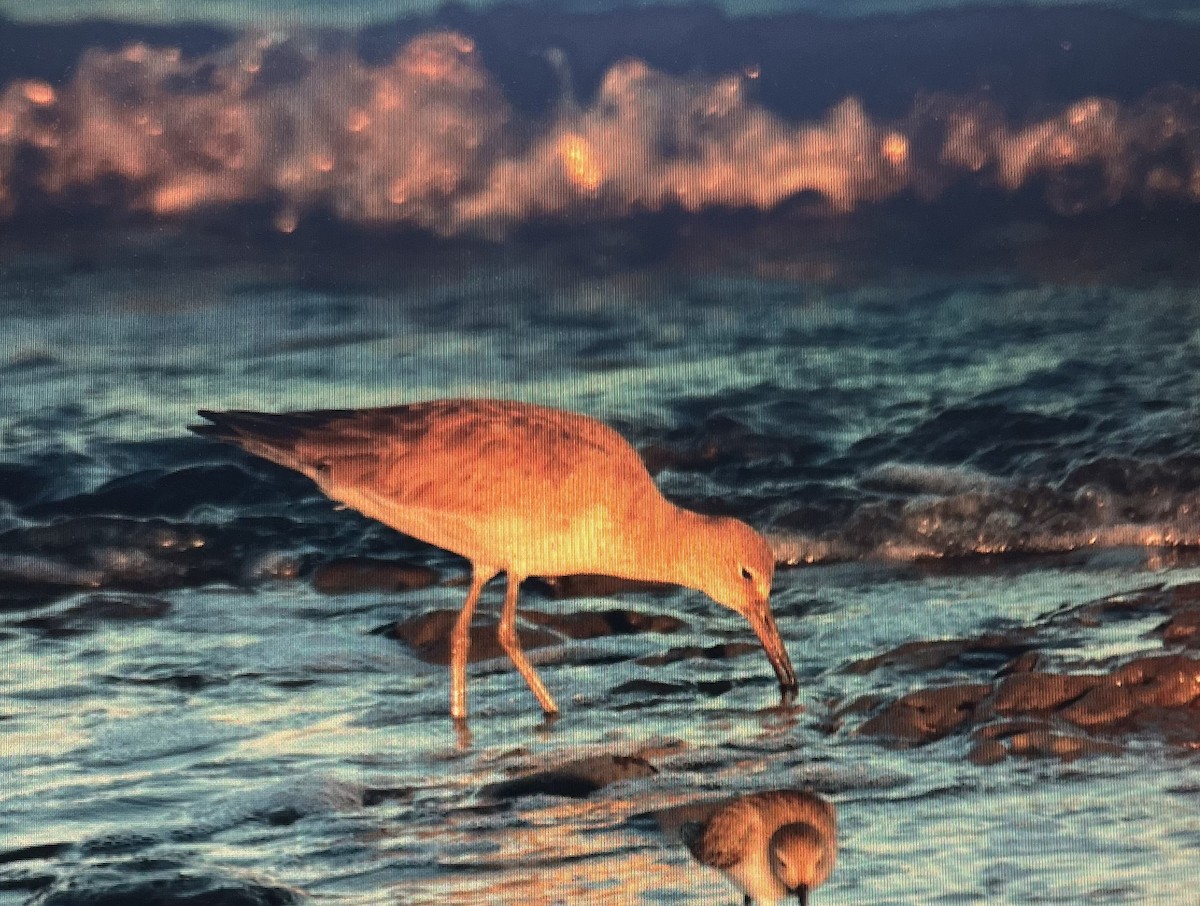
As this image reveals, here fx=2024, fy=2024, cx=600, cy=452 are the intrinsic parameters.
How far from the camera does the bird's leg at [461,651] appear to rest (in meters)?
→ 6.29

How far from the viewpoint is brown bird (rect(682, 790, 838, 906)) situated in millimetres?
4629

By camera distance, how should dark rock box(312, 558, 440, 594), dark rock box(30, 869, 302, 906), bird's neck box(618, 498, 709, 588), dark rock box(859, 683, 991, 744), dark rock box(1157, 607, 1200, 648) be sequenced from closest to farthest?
1. dark rock box(30, 869, 302, 906)
2. dark rock box(859, 683, 991, 744)
3. dark rock box(1157, 607, 1200, 648)
4. bird's neck box(618, 498, 709, 588)
5. dark rock box(312, 558, 440, 594)

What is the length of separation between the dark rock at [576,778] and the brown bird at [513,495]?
101cm

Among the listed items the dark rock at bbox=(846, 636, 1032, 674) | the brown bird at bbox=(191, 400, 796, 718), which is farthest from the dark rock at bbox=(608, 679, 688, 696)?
the dark rock at bbox=(846, 636, 1032, 674)

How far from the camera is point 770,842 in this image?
4863mm

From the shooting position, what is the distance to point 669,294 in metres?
10.8

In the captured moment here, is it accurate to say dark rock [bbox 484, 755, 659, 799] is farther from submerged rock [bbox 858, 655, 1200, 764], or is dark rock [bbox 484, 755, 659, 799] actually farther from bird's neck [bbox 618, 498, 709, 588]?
bird's neck [bbox 618, 498, 709, 588]

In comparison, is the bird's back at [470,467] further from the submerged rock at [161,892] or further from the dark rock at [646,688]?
the submerged rock at [161,892]

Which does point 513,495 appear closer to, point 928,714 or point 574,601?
point 574,601

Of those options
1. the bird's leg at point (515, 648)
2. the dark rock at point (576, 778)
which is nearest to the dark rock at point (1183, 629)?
the dark rock at point (576, 778)

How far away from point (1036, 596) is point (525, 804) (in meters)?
2.87

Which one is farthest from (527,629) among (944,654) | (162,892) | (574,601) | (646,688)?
(162,892)

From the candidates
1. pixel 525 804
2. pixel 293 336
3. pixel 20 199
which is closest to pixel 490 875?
pixel 525 804

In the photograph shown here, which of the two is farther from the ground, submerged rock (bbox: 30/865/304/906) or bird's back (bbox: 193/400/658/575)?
bird's back (bbox: 193/400/658/575)
